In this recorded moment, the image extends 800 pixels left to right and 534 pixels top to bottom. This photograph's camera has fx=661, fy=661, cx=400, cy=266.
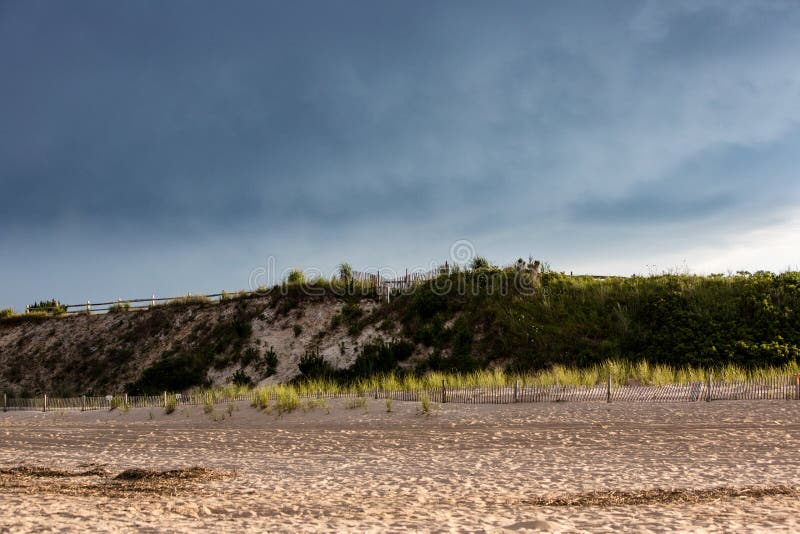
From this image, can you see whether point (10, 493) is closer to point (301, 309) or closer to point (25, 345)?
point (301, 309)

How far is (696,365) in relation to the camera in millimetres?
25938

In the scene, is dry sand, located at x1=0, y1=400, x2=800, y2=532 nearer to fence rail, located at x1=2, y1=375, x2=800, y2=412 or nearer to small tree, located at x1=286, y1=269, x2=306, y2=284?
fence rail, located at x1=2, y1=375, x2=800, y2=412

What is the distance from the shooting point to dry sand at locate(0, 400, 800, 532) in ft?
26.9

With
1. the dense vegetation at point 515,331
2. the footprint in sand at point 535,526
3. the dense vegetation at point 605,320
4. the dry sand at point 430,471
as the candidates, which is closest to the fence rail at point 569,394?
the dry sand at point 430,471

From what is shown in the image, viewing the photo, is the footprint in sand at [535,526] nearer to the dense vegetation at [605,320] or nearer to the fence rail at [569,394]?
the fence rail at [569,394]

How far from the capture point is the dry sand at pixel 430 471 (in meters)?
8.19

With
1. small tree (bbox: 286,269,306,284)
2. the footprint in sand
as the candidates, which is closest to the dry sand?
the footprint in sand

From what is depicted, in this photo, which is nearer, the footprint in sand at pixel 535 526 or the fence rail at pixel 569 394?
the footprint in sand at pixel 535 526

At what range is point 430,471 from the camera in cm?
1163

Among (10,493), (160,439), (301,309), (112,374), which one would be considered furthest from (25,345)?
(10,493)

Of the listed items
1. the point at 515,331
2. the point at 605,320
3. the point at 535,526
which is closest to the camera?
the point at 535,526

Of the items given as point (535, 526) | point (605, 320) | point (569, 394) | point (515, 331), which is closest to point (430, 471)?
point (535, 526)

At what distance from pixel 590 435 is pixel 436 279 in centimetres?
2101

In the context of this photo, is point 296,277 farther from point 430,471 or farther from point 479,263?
point 430,471
